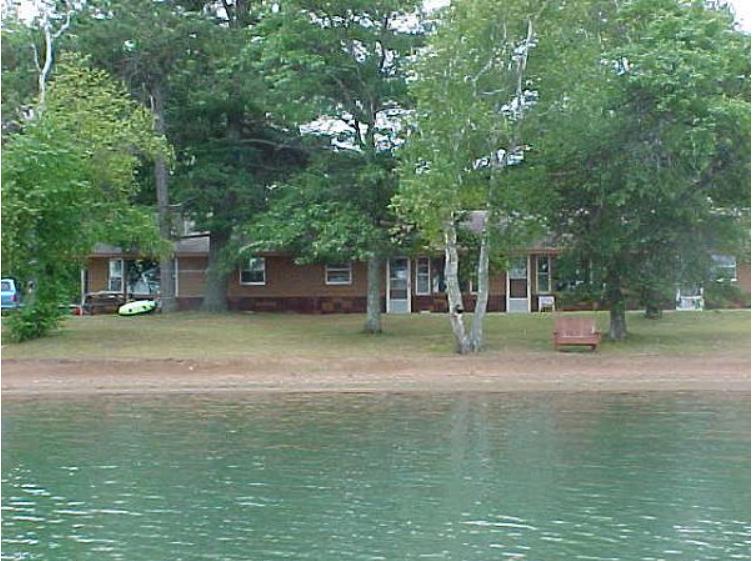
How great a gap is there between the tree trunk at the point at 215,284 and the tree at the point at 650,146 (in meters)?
14.4

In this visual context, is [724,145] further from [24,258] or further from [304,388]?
[24,258]

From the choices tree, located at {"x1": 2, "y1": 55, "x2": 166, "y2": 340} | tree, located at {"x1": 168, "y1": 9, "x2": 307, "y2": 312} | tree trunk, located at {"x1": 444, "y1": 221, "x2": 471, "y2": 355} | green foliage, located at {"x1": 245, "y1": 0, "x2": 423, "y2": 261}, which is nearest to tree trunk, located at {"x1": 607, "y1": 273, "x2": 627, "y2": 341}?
tree trunk, located at {"x1": 444, "y1": 221, "x2": 471, "y2": 355}

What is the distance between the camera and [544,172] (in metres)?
32.1

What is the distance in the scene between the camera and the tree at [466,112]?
29.9 metres

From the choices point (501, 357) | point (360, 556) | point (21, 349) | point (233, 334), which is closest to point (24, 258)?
point (21, 349)

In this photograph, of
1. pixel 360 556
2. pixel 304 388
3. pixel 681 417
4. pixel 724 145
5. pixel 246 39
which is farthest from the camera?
pixel 246 39

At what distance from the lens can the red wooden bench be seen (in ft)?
105

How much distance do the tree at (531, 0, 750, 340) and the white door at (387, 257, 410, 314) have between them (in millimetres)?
14483

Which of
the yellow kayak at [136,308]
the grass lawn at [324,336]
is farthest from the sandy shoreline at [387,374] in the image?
the yellow kayak at [136,308]

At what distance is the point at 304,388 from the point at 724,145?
1179 centimetres

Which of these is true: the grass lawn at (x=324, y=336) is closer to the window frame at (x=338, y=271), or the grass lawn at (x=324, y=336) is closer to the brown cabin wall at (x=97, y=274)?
the window frame at (x=338, y=271)

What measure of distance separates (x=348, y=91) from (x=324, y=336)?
23.1ft

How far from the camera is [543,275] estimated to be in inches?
1886

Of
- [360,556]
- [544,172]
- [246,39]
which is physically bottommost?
[360,556]
